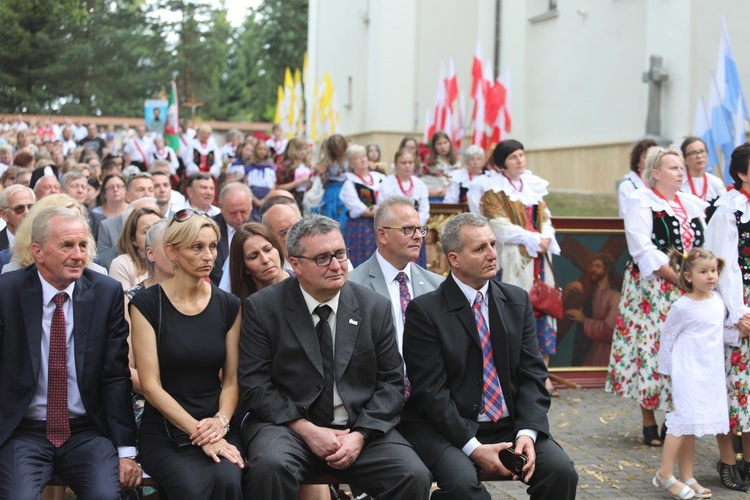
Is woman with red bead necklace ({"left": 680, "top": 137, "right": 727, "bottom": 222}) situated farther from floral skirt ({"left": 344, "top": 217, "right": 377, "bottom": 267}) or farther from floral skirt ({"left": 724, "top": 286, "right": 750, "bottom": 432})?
floral skirt ({"left": 344, "top": 217, "right": 377, "bottom": 267})

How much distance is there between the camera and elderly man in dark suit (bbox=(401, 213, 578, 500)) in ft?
17.0

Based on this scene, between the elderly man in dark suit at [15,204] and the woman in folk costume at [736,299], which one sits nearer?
the woman in folk costume at [736,299]

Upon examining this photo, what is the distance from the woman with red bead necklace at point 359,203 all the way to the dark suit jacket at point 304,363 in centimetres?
661

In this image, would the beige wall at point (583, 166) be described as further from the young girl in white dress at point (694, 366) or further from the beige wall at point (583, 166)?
the young girl in white dress at point (694, 366)

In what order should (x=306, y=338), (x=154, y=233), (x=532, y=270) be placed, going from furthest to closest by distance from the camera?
1. (x=532, y=270)
2. (x=154, y=233)
3. (x=306, y=338)

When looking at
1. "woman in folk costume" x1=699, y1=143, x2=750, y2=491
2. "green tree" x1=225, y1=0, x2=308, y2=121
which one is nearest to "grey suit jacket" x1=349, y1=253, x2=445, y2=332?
"woman in folk costume" x1=699, y1=143, x2=750, y2=491

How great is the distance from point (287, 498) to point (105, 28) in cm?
5103

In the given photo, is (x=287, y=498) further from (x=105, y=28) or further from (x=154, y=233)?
(x=105, y=28)

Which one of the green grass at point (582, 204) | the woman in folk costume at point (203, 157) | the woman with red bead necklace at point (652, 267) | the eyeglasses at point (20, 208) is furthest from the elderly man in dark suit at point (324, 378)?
the green grass at point (582, 204)

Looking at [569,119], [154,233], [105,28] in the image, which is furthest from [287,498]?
[105,28]

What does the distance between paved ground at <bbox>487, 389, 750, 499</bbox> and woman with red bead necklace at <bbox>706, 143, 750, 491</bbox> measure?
0.67 feet

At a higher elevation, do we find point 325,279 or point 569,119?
point 569,119

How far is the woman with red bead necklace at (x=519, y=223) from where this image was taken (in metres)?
9.41

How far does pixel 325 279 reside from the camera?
5203mm
